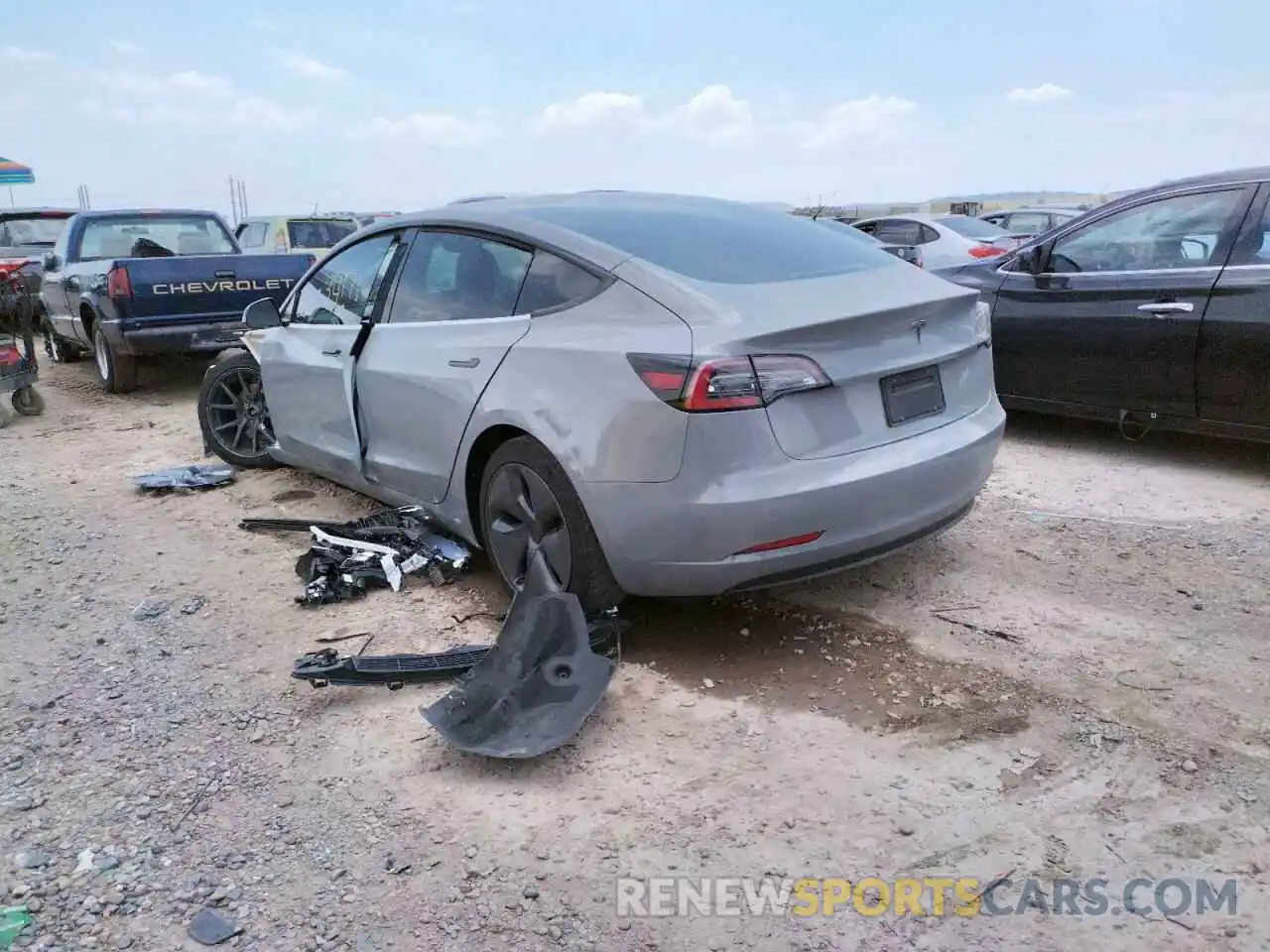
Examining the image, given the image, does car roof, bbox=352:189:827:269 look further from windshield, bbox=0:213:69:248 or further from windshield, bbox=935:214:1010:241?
windshield, bbox=0:213:69:248

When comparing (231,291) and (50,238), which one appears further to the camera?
(50,238)

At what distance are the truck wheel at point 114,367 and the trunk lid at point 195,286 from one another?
545mm

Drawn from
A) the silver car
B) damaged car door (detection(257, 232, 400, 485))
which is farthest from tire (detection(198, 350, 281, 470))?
the silver car

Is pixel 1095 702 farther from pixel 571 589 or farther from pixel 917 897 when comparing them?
pixel 571 589

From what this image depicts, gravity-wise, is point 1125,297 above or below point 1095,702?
above

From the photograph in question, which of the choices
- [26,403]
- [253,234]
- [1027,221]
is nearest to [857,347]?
[26,403]

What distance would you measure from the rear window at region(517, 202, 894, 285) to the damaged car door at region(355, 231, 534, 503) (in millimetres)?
299

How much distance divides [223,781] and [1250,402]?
5080 mm

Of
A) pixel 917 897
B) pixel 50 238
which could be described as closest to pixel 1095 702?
pixel 917 897

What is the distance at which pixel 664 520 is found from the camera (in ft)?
10.3

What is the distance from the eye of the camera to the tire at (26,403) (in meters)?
8.55

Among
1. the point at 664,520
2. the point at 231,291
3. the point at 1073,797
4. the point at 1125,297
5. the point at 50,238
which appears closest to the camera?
the point at 1073,797

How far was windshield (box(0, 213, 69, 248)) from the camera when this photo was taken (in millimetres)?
13430

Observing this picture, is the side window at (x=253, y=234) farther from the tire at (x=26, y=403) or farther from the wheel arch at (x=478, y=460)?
the wheel arch at (x=478, y=460)
